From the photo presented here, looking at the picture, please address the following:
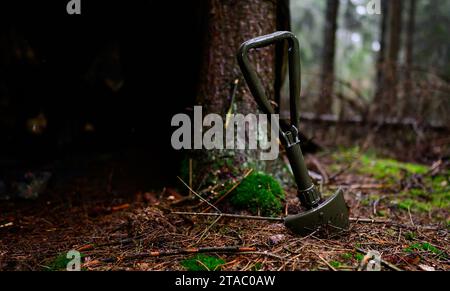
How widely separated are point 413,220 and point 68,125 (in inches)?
135

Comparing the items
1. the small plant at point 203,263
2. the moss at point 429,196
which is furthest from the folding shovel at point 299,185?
the moss at point 429,196

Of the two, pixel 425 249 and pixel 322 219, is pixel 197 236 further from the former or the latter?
pixel 425 249

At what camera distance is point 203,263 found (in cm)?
167

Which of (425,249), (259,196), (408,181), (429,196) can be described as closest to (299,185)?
(259,196)

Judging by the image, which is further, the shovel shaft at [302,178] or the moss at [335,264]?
the shovel shaft at [302,178]

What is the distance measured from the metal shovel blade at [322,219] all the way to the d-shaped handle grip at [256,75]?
1.53ft

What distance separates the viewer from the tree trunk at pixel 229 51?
2.62 metres

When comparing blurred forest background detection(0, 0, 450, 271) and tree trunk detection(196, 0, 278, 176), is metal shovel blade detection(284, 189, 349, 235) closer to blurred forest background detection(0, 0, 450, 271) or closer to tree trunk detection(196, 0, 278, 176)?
blurred forest background detection(0, 0, 450, 271)

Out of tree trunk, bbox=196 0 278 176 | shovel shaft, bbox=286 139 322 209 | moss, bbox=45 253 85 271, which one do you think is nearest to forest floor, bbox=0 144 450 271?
moss, bbox=45 253 85 271

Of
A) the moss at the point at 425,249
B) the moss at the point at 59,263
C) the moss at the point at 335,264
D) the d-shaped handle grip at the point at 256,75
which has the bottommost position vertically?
the moss at the point at 425,249

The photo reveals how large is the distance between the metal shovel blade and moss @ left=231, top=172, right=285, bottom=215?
0.27 meters

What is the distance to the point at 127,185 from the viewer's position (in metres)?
3.23

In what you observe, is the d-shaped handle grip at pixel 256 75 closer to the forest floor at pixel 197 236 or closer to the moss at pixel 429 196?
the forest floor at pixel 197 236

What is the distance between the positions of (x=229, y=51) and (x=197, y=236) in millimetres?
1397
